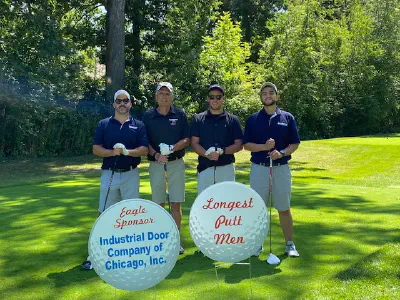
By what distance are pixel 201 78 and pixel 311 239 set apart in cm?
1814

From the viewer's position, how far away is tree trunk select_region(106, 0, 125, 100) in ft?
66.1

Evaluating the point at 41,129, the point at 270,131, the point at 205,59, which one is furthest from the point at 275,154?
the point at 205,59

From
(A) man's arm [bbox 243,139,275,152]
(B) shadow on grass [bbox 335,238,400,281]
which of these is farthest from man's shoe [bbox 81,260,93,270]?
(B) shadow on grass [bbox 335,238,400,281]

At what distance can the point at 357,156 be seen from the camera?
2008 cm

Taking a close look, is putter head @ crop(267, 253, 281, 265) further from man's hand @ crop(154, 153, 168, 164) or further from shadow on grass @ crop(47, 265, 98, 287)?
shadow on grass @ crop(47, 265, 98, 287)

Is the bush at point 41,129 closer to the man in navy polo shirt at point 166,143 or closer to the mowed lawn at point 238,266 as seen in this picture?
the mowed lawn at point 238,266

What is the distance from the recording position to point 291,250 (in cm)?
509

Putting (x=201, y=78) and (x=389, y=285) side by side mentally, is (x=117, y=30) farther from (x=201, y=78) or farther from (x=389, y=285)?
(x=389, y=285)

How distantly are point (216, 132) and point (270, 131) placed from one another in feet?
1.85

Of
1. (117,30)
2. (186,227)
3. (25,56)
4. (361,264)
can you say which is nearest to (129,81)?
(117,30)

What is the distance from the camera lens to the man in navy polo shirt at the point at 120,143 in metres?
4.96

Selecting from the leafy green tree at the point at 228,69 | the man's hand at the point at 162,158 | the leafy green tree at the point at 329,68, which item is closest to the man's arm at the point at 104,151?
the man's hand at the point at 162,158

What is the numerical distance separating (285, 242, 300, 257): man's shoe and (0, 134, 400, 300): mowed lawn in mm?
78

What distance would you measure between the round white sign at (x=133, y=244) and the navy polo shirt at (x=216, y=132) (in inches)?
67.4
